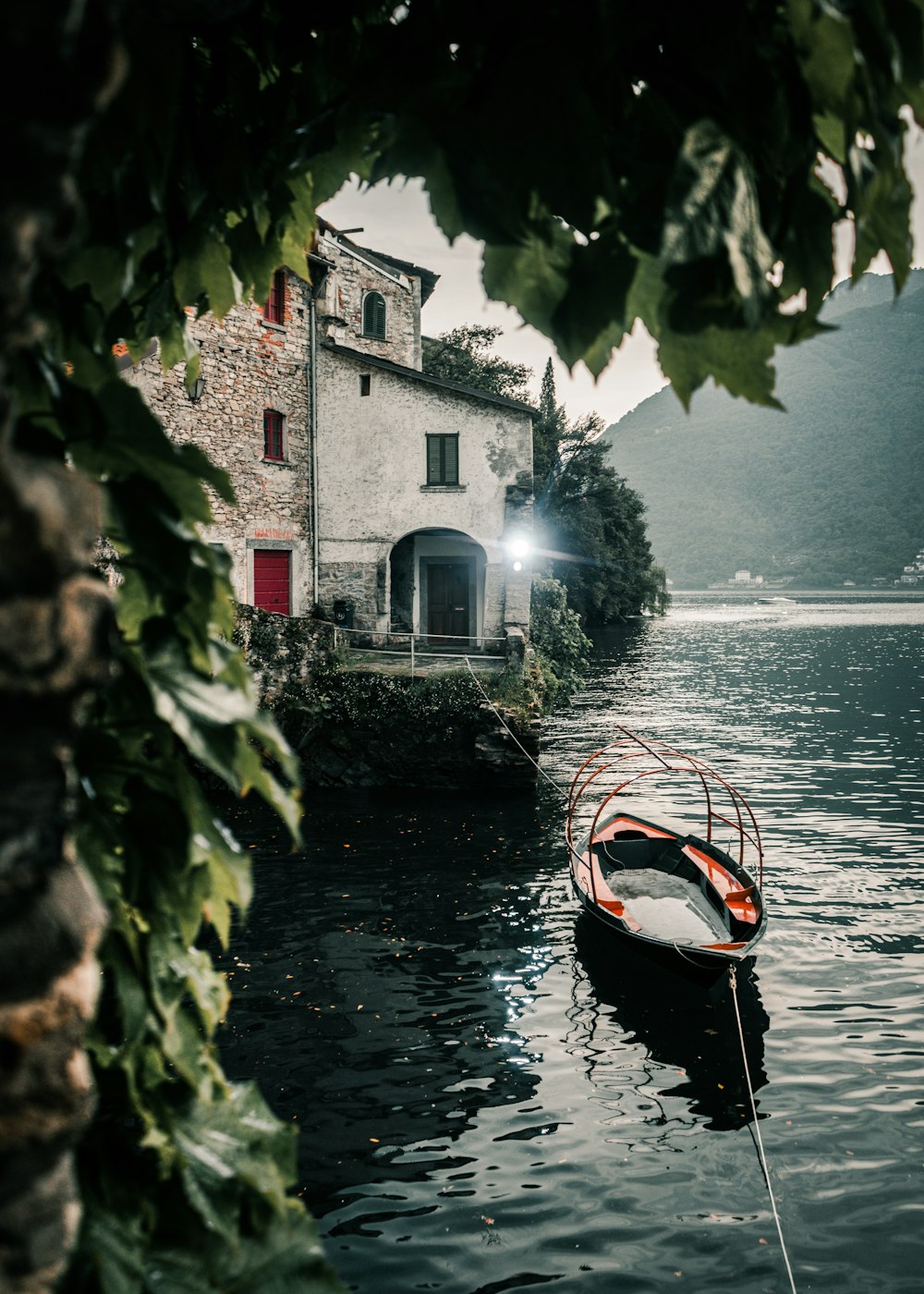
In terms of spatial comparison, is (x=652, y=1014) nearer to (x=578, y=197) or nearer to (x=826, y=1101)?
(x=826, y=1101)

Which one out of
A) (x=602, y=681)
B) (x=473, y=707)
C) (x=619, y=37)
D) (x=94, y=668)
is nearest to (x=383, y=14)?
(x=619, y=37)

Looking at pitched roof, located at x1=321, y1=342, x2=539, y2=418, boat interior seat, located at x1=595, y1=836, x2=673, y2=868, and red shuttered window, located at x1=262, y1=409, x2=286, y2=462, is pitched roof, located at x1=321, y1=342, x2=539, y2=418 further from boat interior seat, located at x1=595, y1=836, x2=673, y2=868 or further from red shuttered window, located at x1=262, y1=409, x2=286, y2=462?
boat interior seat, located at x1=595, y1=836, x2=673, y2=868

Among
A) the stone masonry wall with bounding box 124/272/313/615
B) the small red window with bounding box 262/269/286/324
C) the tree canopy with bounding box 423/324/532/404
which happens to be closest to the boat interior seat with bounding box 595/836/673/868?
the stone masonry wall with bounding box 124/272/313/615

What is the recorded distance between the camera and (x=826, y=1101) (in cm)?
944

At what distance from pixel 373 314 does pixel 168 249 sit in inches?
1201

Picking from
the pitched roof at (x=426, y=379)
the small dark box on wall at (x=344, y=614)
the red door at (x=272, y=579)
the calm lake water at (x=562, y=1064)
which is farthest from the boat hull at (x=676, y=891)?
the pitched roof at (x=426, y=379)

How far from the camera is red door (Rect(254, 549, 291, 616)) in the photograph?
83.9 ft

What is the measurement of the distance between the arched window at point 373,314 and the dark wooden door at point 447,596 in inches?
311

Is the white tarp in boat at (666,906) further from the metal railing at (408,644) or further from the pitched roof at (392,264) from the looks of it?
the pitched roof at (392,264)

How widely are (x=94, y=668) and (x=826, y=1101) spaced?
33.7 feet

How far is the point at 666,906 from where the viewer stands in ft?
42.4

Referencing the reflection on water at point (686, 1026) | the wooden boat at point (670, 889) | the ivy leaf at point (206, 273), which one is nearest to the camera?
the ivy leaf at point (206, 273)

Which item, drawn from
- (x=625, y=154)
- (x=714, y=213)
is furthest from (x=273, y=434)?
(x=714, y=213)

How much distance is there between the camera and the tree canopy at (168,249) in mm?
1162
